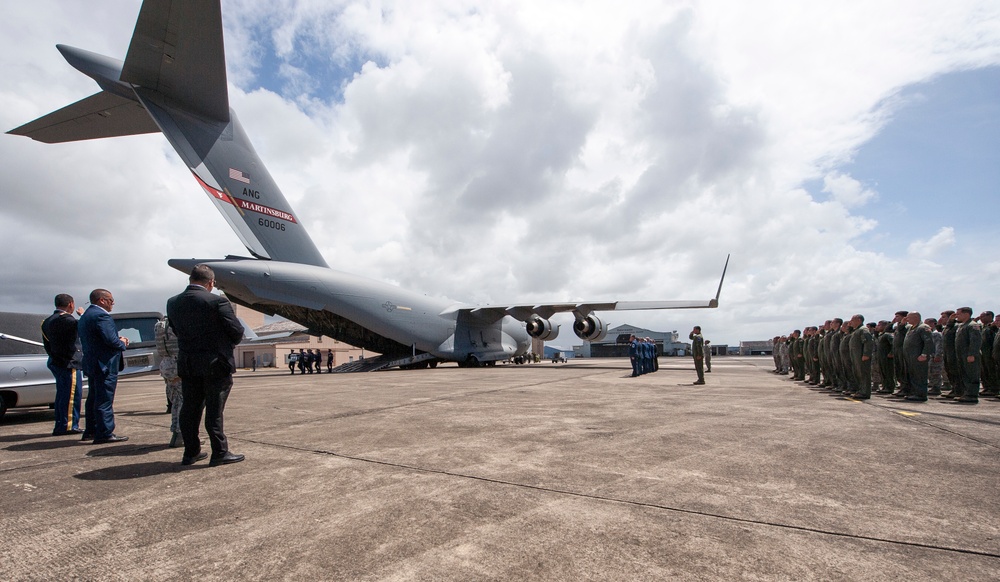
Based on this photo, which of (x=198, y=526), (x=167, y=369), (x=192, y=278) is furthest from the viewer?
(x=167, y=369)

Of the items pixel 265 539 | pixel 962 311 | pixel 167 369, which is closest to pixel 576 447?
pixel 265 539

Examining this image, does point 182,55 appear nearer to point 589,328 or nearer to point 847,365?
point 847,365

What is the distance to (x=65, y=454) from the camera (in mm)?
4211

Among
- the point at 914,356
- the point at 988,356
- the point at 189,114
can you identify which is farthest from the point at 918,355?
the point at 189,114

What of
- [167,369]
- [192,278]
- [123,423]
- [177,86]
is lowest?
[123,423]

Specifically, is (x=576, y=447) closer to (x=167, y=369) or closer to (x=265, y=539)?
(x=265, y=539)

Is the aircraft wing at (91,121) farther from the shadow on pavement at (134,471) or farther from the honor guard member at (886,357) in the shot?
the honor guard member at (886,357)

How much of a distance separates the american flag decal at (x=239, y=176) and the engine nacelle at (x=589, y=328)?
14066 millimetres

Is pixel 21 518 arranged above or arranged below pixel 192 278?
below

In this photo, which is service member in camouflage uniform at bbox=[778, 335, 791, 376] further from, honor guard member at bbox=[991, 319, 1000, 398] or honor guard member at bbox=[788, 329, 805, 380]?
honor guard member at bbox=[991, 319, 1000, 398]

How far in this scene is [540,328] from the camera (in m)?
23.7

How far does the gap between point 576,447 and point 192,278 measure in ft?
11.5

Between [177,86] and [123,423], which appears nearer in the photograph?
[123,423]

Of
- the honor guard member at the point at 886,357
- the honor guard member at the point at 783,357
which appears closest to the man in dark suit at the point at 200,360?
the honor guard member at the point at 886,357
